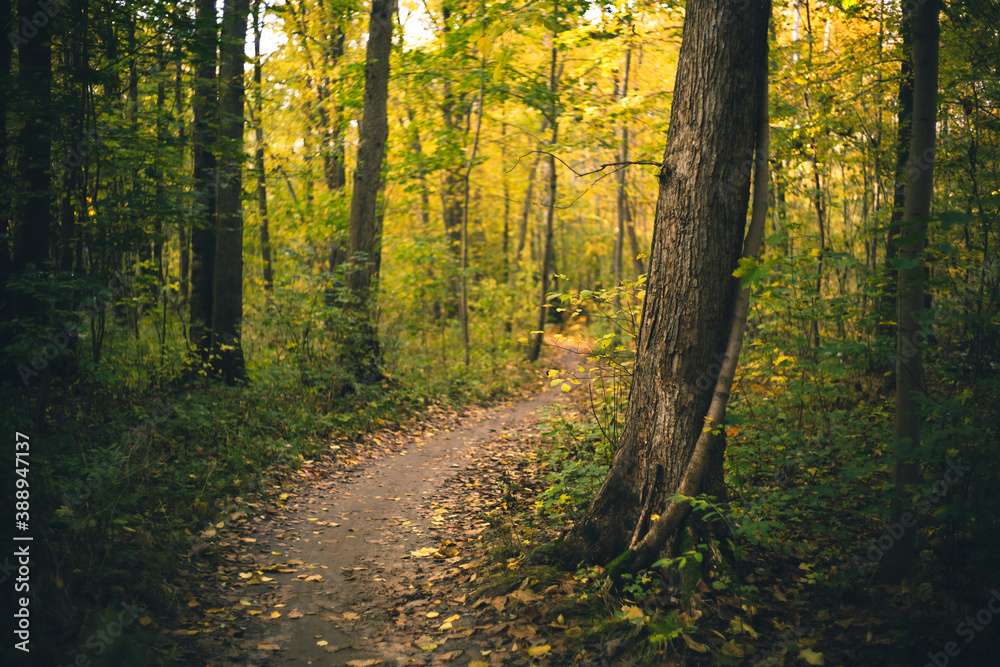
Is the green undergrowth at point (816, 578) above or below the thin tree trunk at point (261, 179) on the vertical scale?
below

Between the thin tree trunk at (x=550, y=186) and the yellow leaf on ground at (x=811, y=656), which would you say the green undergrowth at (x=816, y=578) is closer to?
the yellow leaf on ground at (x=811, y=656)

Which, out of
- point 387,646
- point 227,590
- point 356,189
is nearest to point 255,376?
point 356,189

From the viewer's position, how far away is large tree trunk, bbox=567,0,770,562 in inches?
161

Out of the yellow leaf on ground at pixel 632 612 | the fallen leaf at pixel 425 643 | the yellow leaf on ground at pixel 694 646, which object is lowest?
the fallen leaf at pixel 425 643

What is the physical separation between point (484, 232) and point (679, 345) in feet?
76.5

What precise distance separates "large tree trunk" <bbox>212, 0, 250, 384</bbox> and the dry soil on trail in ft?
10.8

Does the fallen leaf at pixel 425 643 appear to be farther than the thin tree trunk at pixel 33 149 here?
No

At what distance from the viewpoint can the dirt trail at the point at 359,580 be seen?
3912mm

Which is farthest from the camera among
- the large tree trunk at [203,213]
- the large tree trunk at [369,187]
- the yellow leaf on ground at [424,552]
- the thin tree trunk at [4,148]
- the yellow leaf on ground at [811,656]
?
the large tree trunk at [369,187]

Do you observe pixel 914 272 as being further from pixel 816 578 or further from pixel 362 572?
pixel 362 572

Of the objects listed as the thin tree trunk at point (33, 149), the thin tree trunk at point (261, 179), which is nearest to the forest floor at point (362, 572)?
the thin tree trunk at point (33, 149)

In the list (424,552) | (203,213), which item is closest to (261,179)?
(203,213)

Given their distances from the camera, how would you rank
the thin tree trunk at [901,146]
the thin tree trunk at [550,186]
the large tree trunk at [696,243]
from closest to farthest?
the large tree trunk at [696,243]
the thin tree trunk at [901,146]
the thin tree trunk at [550,186]

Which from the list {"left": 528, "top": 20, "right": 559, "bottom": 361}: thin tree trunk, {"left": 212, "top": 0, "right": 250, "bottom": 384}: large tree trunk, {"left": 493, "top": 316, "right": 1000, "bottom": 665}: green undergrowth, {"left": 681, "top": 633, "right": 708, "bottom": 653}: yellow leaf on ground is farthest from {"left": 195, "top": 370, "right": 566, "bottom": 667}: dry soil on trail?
{"left": 528, "top": 20, "right": 559, "bottom": 361}: thin tree trunk
